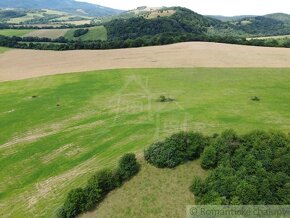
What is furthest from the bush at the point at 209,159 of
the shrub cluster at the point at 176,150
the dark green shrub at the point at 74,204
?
the dark green shrub at the point at 74,204

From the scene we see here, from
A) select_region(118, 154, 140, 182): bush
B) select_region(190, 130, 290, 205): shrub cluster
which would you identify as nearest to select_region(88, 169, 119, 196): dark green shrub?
select_region(118, 154, 140, 182): bush

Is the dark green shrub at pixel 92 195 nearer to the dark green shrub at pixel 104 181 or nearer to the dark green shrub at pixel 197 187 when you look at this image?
the dark green shrub at pixel 104 181

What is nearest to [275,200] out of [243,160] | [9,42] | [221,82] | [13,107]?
[243,160]

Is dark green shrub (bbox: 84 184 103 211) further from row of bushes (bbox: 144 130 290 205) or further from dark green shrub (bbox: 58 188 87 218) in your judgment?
row of bushes (bbox: 144 130 290 205)

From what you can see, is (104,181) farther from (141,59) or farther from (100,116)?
(141,59)

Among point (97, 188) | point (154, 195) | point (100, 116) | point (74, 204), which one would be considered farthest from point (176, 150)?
point (100, 116)

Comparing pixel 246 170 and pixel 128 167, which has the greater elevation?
pixel 246 170
